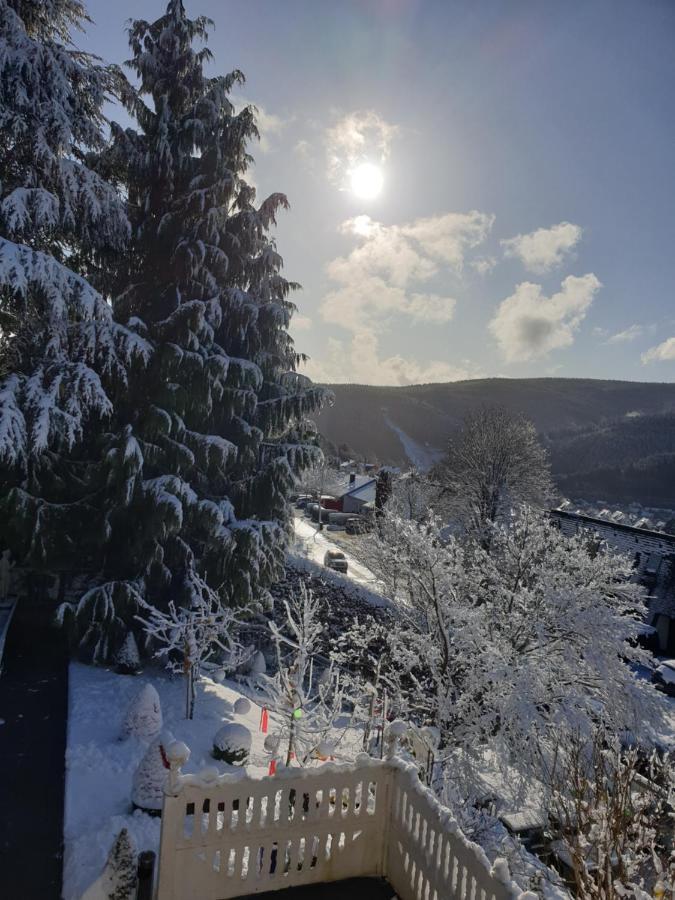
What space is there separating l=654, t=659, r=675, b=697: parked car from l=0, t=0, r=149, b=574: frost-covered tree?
1825cm

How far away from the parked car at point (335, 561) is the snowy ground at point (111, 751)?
49.0ft

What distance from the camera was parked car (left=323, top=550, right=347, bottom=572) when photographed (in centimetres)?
2872

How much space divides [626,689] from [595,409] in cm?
13105

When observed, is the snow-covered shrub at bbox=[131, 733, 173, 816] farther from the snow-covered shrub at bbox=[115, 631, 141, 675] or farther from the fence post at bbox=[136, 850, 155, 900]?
the snow-covered shrub at bbox=[115, 631, 141, 675]

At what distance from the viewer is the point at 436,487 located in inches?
1358

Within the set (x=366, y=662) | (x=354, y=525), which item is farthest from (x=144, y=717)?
(x=354, y=525)

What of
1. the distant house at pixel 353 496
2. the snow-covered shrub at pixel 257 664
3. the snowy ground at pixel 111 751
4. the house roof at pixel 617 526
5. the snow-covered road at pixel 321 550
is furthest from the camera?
the distant house at pixel 353 496

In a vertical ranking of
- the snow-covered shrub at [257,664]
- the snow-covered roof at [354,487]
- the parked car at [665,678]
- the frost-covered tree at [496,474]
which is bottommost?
the parked car at [665,678]

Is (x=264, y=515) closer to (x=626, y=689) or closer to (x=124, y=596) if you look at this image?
(x=124, y=596)

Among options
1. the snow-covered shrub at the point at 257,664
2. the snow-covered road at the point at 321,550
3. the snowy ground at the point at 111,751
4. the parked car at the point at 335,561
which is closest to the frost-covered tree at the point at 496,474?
the snow-covered road at the point at 321,550

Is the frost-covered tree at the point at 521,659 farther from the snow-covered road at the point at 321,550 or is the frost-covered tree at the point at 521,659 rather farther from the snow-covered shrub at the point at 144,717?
the snow-covered road at the point at 321,550

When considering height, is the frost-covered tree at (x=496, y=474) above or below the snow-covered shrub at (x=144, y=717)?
above

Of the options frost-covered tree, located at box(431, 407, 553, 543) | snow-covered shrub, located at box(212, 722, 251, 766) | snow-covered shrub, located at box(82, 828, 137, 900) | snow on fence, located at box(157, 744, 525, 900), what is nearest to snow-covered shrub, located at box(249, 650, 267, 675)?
snow-covered shrub, located at box(212, 722, 251, 766)

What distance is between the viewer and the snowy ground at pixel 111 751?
6566mm
